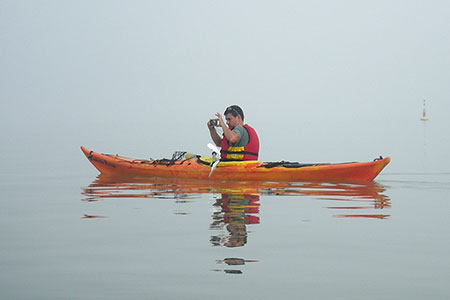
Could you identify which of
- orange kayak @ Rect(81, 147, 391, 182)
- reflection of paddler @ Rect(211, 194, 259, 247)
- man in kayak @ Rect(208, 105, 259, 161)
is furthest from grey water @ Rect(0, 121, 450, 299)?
man in kayak @ Rect(208, 105, 259, 161)

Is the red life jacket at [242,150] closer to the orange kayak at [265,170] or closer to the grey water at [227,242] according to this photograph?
the orange kayak at [265,170]

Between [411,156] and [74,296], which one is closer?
[74,296]

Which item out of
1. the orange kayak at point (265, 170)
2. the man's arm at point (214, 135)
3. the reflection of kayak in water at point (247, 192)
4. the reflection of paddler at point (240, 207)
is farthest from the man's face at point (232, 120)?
the reflection of paddler at point (240, 207)

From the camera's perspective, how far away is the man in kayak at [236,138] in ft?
45.0

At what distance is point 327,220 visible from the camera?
8.72m

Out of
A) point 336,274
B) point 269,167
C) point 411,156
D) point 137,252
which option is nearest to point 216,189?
point 269,167

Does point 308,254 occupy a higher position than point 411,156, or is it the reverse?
point 411,156

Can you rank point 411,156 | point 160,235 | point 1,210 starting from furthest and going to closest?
point 411,156
point 1,210
point 160,235

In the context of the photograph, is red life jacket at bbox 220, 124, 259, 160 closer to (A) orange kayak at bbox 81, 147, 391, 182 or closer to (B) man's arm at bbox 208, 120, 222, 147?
(A) orange kayak at bbox 81, 147, 391, 182

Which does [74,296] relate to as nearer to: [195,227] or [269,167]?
[195,227]

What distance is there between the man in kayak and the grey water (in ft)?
3.74

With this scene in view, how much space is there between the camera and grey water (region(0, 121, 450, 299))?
5406 millimetres

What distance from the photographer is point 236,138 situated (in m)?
13.7

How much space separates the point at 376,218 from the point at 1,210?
5330 mm
